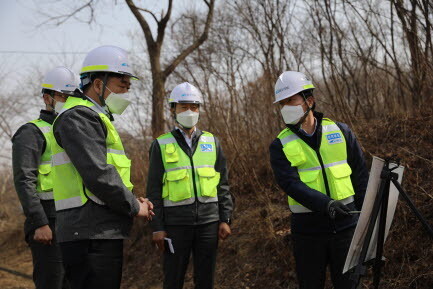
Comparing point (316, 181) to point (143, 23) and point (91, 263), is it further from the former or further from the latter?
point (143, 23)

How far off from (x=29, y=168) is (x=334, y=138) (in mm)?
2890

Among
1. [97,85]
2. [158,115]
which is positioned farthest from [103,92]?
[158,115]

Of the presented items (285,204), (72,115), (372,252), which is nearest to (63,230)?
(72,115)

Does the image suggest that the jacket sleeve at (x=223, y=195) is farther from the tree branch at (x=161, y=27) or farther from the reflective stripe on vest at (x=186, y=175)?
the tree branch at (x=161, y=27)

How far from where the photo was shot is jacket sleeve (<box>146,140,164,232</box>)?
14.0 ft

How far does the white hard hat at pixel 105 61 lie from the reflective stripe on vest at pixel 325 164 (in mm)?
1426

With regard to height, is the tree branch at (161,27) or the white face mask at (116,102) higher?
the tree branch at (161,27)

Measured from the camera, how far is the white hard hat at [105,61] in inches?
120

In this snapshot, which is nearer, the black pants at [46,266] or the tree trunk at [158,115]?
the black pants at [46,266]

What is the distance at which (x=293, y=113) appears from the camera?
11.9ft

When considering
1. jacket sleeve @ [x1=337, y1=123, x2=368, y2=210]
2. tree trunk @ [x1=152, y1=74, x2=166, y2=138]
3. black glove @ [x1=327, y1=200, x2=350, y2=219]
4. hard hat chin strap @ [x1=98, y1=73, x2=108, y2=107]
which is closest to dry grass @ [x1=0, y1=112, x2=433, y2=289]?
tree trunk @ [x1=152, y1=74, x2=166, y2=138]

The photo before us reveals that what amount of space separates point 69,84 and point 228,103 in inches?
165

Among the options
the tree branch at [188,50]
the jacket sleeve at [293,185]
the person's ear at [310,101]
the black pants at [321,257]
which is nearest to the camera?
the jacket sleeve at [293,185]

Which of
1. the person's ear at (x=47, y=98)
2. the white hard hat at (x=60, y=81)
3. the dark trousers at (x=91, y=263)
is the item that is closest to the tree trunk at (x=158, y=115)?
the white hard hat at (x=60, y=81)
